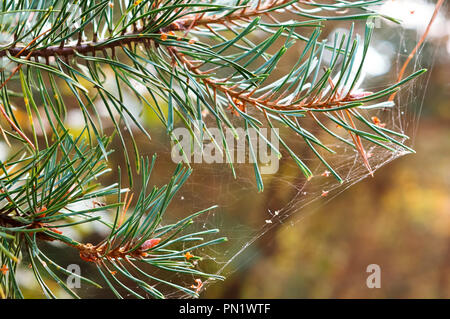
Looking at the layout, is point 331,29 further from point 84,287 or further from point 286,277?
point 286,277

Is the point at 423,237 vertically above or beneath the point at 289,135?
above

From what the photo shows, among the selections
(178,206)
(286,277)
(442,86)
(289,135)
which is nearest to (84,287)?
(178,206)

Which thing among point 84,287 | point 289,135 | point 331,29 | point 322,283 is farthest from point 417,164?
point 84,287

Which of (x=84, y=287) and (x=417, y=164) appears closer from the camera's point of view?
(x=84, y=287)

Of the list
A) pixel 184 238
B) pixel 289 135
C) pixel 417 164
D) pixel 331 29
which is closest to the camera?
pixel 184 238

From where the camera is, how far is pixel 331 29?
1.02m

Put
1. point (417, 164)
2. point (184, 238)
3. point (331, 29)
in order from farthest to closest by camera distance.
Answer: point (417, 164) < point (331, 29) < point (184, 238)

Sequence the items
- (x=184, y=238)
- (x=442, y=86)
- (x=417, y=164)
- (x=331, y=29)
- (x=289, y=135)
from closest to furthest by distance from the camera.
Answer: (x=184, y=238)
(x=289, y=135)
(x=331, y=29)
(x=442, y=86)
(x=417, y=164)
